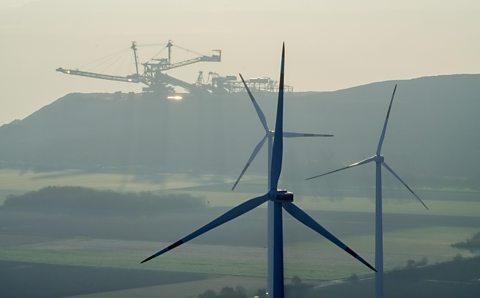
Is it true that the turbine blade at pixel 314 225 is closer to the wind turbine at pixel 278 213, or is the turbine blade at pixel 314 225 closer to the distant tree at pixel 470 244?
the wind turbine at pixel 278 213

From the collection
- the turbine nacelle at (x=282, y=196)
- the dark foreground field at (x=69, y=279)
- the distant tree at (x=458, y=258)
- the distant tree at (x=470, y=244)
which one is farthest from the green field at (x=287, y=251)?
the turbine nacelle at (x=282, y=196)

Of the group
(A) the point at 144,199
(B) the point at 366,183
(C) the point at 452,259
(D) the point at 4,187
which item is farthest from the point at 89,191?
(C) the point at 452,259

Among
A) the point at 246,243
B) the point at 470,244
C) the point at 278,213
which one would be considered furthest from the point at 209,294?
the point at 278,213

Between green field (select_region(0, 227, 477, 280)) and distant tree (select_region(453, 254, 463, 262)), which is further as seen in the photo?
distant tree (select_region(453, 254, 463, 262))

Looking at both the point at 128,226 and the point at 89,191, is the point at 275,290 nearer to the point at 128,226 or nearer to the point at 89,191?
the point at 128,226

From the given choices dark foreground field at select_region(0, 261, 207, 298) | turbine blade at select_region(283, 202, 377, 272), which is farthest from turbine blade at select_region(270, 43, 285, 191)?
dark foreground field at select_region(0, 261, 207, 298)

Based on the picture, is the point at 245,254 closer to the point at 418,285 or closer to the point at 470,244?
the point at 470,244

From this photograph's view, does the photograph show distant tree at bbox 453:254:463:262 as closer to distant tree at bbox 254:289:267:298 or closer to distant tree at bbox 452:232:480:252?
distant tree at bbox 452:232:480:252

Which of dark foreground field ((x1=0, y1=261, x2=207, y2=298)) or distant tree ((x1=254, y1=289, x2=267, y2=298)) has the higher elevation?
distant tree ((x1=254, y1=289, x2=267, y2=298))

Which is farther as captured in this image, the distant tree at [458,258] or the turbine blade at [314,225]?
the distant tree at [458,258]
